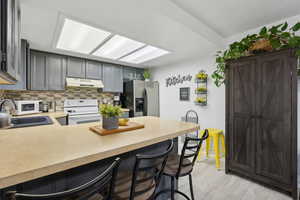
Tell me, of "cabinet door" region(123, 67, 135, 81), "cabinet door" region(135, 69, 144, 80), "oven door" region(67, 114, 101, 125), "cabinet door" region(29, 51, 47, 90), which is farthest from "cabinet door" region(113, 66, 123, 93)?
"cabinet door" region(29, 51, 47, 90)

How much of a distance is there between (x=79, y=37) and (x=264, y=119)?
3.09m

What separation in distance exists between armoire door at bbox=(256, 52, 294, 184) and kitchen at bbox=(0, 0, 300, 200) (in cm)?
1

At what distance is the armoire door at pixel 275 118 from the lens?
1.72 meters

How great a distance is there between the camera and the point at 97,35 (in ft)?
7.30

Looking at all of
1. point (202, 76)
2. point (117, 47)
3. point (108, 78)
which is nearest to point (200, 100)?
point (202, 76)

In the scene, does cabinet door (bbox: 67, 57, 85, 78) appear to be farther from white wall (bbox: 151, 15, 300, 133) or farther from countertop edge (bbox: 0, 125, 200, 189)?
countertop edge (bbox: 0, 125, 200, 189)

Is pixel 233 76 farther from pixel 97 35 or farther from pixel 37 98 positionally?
pixel 37 98

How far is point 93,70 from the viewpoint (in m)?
3.68

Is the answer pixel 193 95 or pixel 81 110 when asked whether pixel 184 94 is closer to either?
pixel 193 95

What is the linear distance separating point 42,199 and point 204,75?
3.25 m

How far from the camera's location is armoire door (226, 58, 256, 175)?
202cm

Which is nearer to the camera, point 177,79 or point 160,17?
point 160,17

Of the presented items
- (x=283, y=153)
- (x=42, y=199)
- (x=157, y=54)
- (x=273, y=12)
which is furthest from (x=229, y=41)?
(x=42, y=199)

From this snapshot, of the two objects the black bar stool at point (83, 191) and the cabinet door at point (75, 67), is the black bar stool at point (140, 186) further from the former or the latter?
the cabinet door at point (75, 67)
